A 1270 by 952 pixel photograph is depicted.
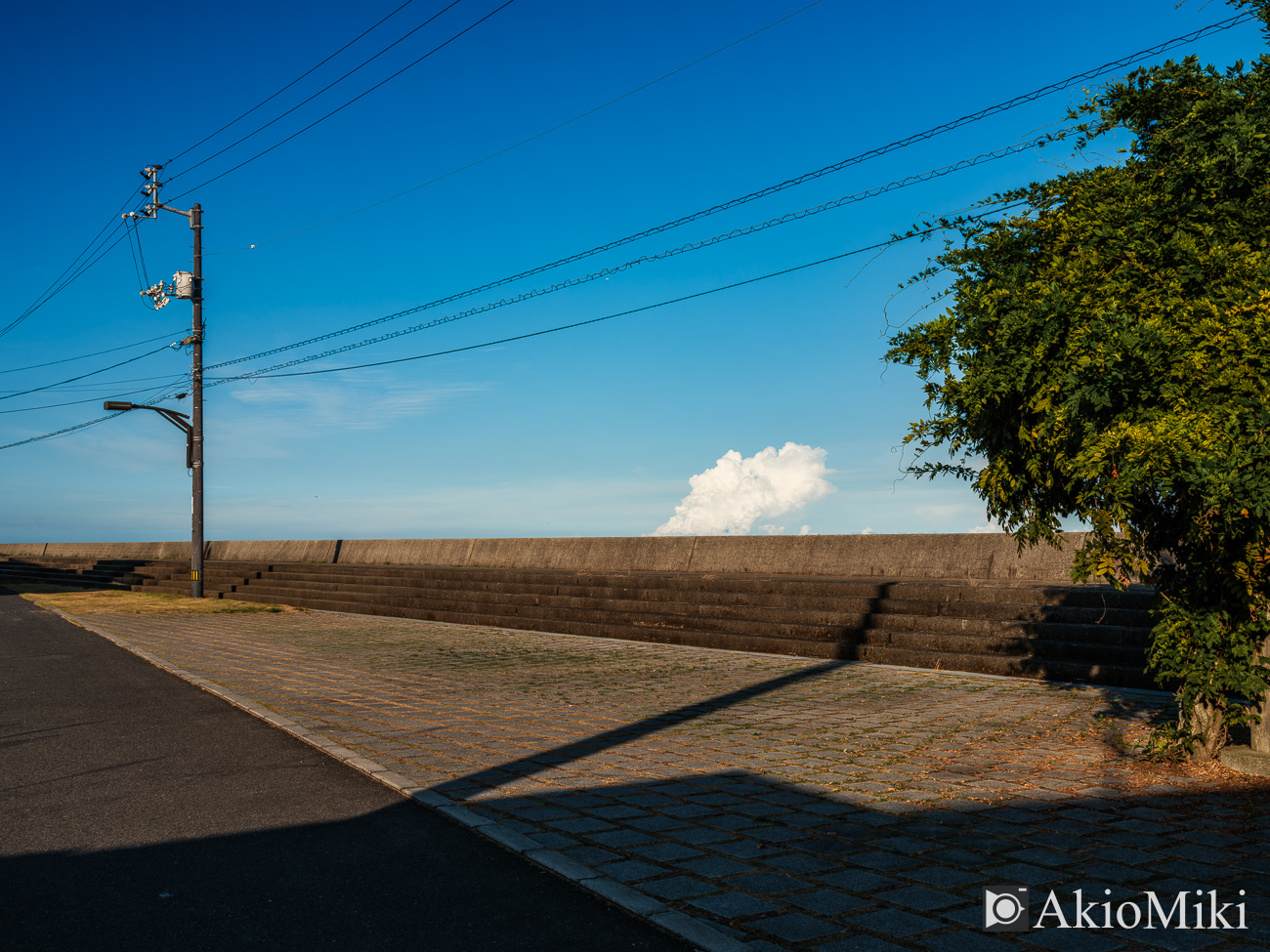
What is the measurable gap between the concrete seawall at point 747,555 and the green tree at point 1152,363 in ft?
9.48

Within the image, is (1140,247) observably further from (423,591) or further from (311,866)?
(423,591)

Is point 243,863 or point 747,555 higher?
point 747,555

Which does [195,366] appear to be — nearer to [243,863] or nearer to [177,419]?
[177,419]

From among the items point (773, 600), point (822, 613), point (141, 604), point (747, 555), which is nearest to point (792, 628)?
point (822, 613)

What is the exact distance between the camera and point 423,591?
2258cm

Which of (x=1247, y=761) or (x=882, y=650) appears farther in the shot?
(x=882, y=650)

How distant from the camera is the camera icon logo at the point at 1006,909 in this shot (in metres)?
3.87

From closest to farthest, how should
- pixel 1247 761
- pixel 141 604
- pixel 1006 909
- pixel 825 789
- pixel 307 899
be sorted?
pixel 1006 909
pixel 307 899
pixel 825 789
pixel 1247 761
pixel 141 604

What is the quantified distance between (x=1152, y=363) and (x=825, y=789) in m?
3.37

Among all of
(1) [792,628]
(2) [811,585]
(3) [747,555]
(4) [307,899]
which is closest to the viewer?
(4) [307,899]

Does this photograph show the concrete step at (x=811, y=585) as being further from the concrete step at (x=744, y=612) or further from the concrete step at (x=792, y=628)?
the concrete step at (x=792, y=628)

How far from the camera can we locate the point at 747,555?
67.2ft

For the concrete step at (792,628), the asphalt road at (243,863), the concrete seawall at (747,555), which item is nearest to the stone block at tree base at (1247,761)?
the concrete seawall at (747,555)

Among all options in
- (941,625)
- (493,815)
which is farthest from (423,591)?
(493,815)
